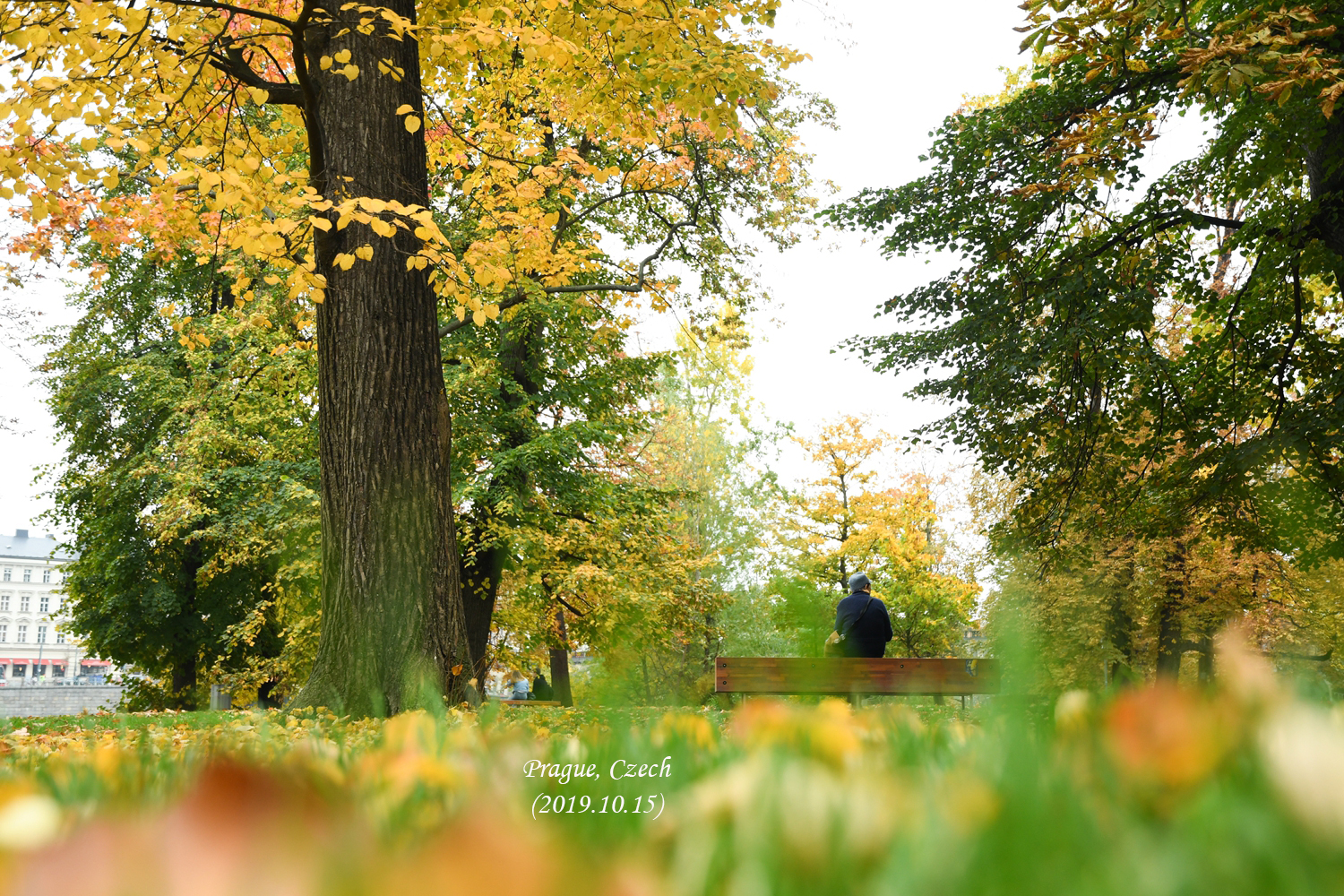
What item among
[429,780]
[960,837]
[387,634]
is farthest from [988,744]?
[387,634]

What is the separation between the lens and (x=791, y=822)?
61 centimetres

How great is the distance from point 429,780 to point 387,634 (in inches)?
199

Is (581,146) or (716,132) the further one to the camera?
(581,146)

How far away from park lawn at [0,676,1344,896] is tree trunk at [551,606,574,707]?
1559cm

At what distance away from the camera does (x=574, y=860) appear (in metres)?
0.48

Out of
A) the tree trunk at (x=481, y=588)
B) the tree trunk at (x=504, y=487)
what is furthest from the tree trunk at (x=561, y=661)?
the tree trunk at (x=504, y=487)

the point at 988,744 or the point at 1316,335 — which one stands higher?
the point at 1316,335

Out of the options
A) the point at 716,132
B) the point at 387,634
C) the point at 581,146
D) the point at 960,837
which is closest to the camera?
the point at 960,837

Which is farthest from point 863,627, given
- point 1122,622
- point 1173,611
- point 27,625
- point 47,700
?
point 27,625

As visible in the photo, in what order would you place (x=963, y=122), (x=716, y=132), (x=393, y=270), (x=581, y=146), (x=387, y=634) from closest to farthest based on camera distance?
(x=387, y=634)
(x=393, y=270)
(x=716, y=132)
(x=963, y=122)
(x=581, y=146)

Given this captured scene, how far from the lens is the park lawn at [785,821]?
0.49 m

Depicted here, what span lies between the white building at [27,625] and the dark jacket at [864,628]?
107m

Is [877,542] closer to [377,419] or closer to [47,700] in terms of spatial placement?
[377,419]

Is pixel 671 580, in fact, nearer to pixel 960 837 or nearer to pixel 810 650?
pixel 810 650
